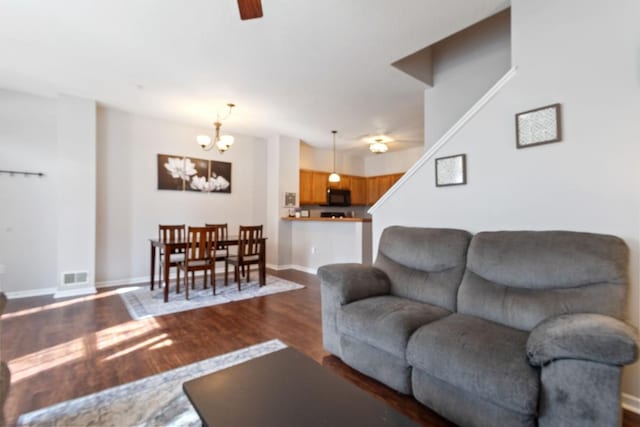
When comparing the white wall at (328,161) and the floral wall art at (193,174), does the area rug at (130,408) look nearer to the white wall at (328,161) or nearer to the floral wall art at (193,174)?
the floral wall art at (193,174)

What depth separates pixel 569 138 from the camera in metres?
1.90

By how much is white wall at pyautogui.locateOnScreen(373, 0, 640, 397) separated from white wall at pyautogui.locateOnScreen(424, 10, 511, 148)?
3.72ft

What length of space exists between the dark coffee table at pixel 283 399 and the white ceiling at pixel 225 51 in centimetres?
251

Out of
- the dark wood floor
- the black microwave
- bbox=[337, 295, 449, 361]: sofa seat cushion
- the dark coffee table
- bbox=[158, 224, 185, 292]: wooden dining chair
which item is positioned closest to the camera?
the dark coffee table

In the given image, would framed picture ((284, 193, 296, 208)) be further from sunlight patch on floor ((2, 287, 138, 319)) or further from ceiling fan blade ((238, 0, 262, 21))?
ceiling fan blade ((238, 0, 262, 21))

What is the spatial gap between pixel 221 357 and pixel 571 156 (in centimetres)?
280

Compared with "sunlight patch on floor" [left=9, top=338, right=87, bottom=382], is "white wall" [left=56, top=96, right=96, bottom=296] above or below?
above

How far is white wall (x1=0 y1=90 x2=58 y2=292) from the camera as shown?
12.9 ft

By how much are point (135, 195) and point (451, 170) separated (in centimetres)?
472

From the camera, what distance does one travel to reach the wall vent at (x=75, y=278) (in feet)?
13.4

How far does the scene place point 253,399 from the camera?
1.18 m

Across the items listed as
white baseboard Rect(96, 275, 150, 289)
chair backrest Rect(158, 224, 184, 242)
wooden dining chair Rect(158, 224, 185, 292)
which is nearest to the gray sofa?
wooden dining chair Rect(158, 224, 185, 292)

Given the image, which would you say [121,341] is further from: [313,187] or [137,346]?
[313,187]

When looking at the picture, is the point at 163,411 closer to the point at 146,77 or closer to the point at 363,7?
the point at 363,7
